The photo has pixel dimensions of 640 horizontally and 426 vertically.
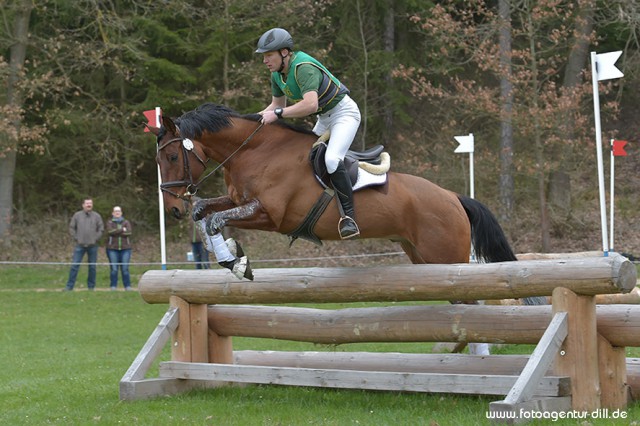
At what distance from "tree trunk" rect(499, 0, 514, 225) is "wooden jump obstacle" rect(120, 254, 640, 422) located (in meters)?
16.0

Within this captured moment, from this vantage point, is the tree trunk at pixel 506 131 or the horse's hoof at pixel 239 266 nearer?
the horse's hoof at pixel 239 266

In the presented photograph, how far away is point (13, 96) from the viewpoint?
2398cm

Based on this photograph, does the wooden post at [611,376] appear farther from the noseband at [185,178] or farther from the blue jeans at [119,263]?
the blue jeans at [119,263]

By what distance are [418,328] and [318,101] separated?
6.55 ft

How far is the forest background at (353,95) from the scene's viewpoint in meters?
23.0

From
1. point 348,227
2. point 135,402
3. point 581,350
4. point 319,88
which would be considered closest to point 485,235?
point 348,227

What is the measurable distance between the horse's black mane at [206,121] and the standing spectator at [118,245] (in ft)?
38.1

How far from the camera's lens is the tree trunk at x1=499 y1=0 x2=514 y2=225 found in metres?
23.0

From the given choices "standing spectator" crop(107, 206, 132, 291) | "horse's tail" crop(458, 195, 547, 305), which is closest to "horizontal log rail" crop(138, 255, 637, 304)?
"horse's tail" crop(458, 195, 547, 305)

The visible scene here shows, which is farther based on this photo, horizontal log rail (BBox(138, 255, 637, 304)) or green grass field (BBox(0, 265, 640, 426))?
green grass field (BBox(0, 265, 640, 426))

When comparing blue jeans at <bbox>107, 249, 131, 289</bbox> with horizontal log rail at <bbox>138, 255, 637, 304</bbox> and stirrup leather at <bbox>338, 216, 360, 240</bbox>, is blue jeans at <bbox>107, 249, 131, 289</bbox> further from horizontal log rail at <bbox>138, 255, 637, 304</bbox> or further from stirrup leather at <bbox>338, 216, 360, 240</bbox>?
stirrup leather at <bbox>338, 216, 360, 240</bbox>

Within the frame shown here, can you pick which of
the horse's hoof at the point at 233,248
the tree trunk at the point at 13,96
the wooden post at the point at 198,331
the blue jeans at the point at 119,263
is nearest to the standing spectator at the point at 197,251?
the blue jeans at the point at 119,263

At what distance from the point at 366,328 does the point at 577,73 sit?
20860 millimetres

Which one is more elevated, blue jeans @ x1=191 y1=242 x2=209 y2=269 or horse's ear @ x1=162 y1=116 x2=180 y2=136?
horse's ear @ x1=162 y1=116 x2=180 y2=136
